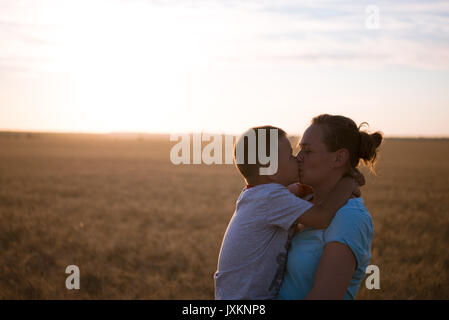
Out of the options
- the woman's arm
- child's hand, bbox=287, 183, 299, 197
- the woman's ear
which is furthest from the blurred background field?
the woman's arm

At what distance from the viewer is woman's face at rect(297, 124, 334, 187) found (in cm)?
269

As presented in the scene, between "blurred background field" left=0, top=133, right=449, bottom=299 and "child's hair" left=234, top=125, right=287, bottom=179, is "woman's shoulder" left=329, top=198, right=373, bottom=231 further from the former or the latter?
"blurred background field" left=0, top=133, right=449, bottom=299

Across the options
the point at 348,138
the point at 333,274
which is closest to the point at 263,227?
the point at 333,274

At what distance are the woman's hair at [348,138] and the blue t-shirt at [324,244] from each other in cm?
39

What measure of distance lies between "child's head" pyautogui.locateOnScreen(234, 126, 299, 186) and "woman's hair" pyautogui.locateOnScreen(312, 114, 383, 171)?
28cm

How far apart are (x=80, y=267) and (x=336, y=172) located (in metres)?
6.98

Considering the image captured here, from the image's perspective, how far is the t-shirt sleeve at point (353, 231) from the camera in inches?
88.4

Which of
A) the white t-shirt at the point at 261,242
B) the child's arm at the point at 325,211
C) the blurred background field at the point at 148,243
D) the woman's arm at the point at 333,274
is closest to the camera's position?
the woman's arm at the point at 333,274

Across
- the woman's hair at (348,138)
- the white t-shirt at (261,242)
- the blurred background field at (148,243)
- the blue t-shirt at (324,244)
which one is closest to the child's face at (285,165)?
the white t-shirt at (261,242)

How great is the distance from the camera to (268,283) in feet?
8.35

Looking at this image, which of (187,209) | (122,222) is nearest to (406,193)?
(187,209)

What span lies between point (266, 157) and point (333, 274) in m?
0.89

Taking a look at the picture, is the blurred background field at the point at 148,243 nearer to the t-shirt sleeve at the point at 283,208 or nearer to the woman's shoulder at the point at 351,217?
the t-shirt sleeve at the point at 283,208
